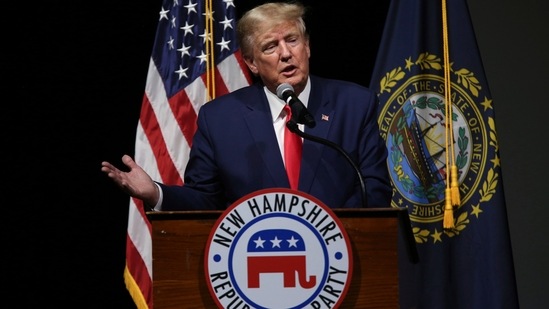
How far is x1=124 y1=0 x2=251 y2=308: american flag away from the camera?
12.5ft

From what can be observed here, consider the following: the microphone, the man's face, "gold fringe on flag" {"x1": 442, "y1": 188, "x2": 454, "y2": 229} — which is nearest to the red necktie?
the man's face

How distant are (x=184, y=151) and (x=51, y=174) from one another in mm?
587

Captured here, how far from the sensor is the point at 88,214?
12.9ft

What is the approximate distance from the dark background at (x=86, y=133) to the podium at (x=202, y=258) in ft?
6.14

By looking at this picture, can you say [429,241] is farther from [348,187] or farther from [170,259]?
[170,259]

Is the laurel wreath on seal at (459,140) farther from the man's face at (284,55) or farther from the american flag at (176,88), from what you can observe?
the man's face at (284,55)

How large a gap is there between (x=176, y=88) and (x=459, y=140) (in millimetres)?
1177

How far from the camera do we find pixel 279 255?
207cm

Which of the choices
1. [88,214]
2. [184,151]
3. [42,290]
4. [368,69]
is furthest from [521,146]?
[42,290]

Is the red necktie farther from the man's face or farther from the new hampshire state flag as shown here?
the new hampshire state flag

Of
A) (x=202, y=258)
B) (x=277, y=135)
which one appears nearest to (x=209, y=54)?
(x=277, y=135)

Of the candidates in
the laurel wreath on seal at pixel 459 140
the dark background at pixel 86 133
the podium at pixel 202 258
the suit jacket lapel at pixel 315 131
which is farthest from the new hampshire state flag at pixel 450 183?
the podium at pixel 202 258

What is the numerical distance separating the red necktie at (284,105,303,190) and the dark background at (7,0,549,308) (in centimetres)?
126

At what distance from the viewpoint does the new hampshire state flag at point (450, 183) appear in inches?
144
